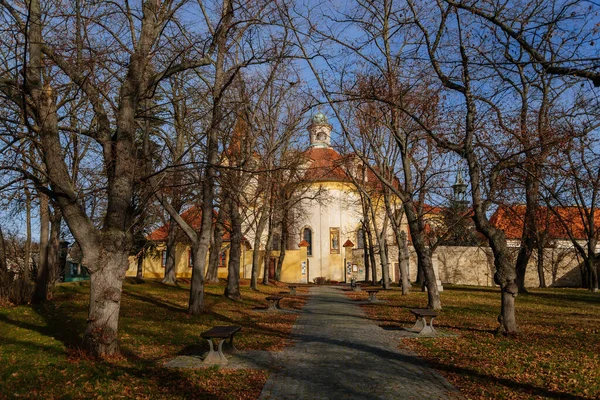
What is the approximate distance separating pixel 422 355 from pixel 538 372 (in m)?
2.19

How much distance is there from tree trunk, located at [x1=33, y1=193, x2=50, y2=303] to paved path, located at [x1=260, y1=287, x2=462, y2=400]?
839cm

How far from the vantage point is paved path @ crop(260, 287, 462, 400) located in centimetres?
687

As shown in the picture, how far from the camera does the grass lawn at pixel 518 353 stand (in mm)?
7219

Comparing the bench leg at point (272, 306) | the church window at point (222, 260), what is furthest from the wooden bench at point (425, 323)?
the church window at point (222, 260)

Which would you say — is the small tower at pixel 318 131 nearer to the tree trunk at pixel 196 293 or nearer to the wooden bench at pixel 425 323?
the tree trunk at pixel 196 293

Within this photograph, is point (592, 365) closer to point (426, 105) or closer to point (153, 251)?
point (426, 105)

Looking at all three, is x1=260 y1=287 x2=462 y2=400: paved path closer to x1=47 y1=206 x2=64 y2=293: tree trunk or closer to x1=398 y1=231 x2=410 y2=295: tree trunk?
x1=47 y1=206 x2=64 y2=293: tree trunk

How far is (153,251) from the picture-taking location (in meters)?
42.4

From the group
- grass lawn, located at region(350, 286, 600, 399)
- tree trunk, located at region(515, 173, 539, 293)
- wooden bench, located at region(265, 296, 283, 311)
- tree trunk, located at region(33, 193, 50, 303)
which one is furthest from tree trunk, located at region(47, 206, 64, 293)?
tree trunk, located at region(515, 173, 539, 293)

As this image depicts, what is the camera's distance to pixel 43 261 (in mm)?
16125

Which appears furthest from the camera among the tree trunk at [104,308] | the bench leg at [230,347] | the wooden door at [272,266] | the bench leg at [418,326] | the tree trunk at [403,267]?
the wooden door at [272,266]

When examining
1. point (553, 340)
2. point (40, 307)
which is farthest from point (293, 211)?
point (553, 340)

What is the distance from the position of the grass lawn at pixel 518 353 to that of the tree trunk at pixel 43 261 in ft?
34.4

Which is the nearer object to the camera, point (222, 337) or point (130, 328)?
point (222, 337)
